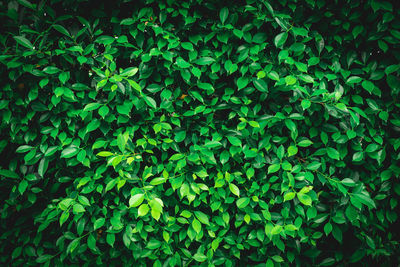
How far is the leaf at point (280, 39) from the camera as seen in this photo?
1.63m

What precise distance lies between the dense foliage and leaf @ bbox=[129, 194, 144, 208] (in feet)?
0.38

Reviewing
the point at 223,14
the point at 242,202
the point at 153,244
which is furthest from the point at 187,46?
the point at 153,244

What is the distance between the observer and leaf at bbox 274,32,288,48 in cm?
163

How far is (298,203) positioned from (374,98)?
3.39ft

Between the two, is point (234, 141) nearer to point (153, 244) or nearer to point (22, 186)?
point (153, 244)

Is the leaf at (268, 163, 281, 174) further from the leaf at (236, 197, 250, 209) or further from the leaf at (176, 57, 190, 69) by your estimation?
the leaf at (176, 57, 190, 69)

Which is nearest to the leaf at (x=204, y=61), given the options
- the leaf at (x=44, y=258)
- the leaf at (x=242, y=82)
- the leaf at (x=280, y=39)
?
the leaf at (x=242, y=82)

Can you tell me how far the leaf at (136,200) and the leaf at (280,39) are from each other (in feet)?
4.58

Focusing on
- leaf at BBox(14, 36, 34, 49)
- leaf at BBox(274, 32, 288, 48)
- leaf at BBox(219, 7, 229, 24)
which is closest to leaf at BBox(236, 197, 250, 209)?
leaf at BBox(274, 32, 288, 48)

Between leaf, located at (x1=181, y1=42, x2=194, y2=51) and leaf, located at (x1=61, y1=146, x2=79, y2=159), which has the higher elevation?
leaf, located at (x1=181, y1=42, x2=194, y2=51)

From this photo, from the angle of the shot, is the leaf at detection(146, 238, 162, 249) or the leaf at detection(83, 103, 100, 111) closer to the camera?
the leaf at detection(83, 103, 100, 111)

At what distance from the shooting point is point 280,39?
5.36 ft

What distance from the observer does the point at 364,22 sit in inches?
69.5

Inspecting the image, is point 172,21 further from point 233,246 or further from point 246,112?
point 233,246
